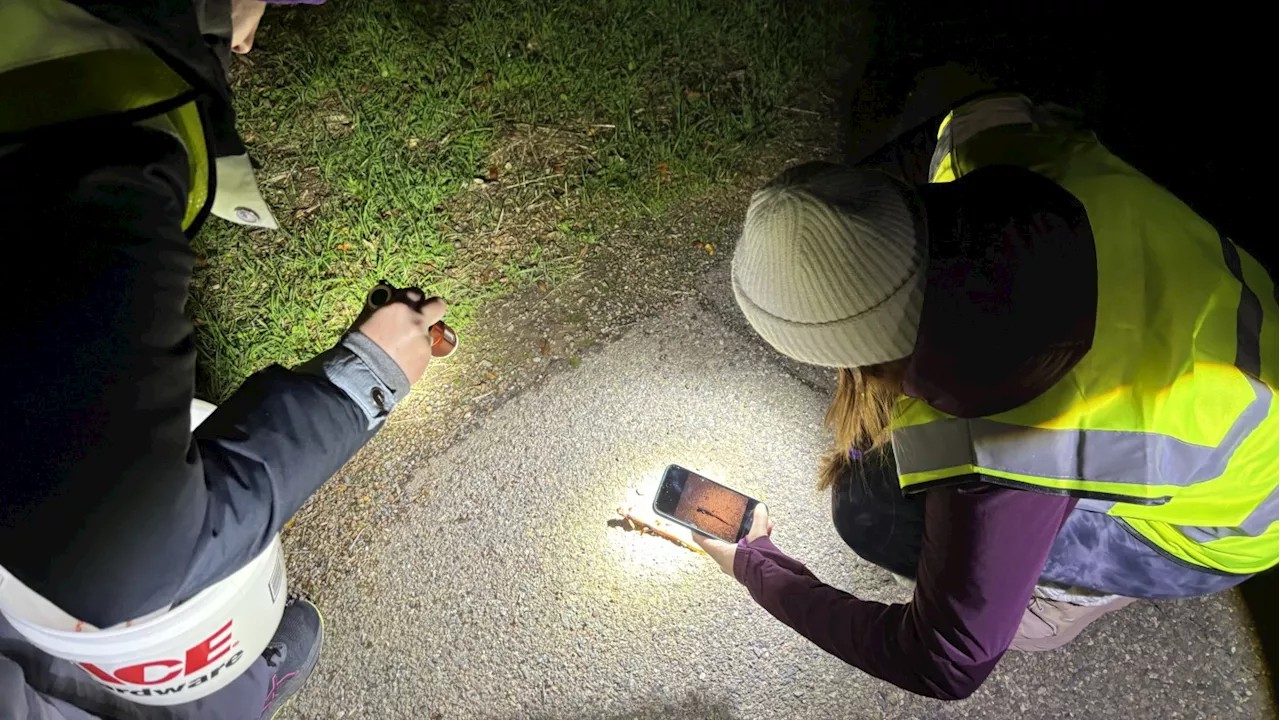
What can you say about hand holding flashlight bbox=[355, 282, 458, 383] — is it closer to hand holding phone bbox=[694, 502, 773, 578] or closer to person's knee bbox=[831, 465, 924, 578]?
hand holding phone bbox=[694, 502, 773, 578]

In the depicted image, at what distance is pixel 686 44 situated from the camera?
2.79m

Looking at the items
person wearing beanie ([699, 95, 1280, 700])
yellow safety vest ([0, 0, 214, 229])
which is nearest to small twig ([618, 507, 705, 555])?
person wearing beanie ([699, 95, 1280, 700])

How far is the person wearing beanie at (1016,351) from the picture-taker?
1.15 metres

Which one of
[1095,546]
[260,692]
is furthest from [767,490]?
[260,692]

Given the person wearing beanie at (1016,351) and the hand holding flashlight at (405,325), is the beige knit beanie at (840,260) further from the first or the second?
the hand holding flashlight at (405,325)

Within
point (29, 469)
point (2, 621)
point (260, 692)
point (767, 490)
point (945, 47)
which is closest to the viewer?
point (29, 469)

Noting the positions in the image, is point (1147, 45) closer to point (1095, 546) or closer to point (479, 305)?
point (1095, 546)

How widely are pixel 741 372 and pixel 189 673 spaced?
5.76 feet

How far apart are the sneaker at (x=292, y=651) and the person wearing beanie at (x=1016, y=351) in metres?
1.60

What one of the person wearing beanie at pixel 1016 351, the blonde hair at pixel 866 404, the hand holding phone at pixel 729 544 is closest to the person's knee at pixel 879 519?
the blonde hair at pixel 866 404

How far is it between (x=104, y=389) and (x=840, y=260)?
1168 millimetres

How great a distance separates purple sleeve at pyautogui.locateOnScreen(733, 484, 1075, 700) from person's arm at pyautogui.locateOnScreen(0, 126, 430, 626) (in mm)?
1332

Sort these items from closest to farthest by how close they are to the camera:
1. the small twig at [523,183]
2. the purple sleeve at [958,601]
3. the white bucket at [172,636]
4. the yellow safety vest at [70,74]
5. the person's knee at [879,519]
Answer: the yellow safety vest at [70,74] → the purple sleeve at [958,601] → the white bucket at [172,636] → the person's knee at [879,519] → the small twig at [523,183]

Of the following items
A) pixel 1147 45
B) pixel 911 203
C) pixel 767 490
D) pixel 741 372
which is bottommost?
pixel 767 490
